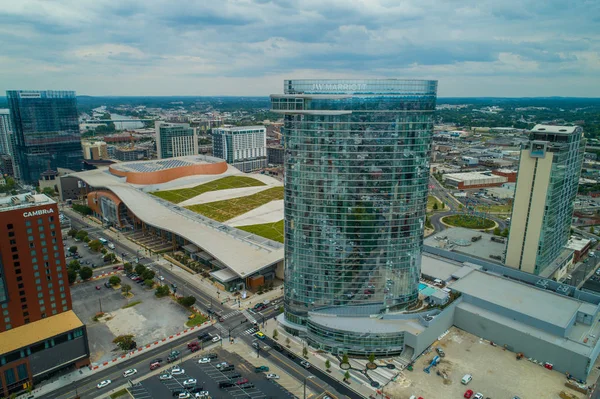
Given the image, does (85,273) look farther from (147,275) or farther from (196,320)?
(196,320)

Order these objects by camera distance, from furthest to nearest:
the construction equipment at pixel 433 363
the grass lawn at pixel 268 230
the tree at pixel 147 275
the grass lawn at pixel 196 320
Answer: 1. the grass lawn at pixel 268 230
2. the tree at pixel 147 275
3. the grass lawn at pixel 196 320
4. the construction equipment at pixel 433 363

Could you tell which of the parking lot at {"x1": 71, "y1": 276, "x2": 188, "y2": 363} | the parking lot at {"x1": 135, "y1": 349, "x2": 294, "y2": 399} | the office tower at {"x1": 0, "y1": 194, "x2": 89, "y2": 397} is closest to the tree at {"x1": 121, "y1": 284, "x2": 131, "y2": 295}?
the parking lot at {"x1": 71, "y1": 276, "x2": 188, "y2": 363}

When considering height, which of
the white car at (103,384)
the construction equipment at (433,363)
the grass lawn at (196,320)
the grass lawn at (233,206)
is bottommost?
the grass lawn at (196,320)

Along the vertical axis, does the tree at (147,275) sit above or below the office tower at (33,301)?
below

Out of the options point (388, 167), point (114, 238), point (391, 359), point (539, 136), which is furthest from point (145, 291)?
point (539, 136)

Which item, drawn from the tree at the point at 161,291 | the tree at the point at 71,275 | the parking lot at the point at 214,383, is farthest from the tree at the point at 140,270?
the parking lot at the point at 214,383

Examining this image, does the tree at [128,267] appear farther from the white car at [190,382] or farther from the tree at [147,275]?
the white car at [190,382]

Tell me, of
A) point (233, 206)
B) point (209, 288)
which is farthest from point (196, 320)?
point (233, 206)

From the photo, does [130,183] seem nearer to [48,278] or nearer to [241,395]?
[48,278]
